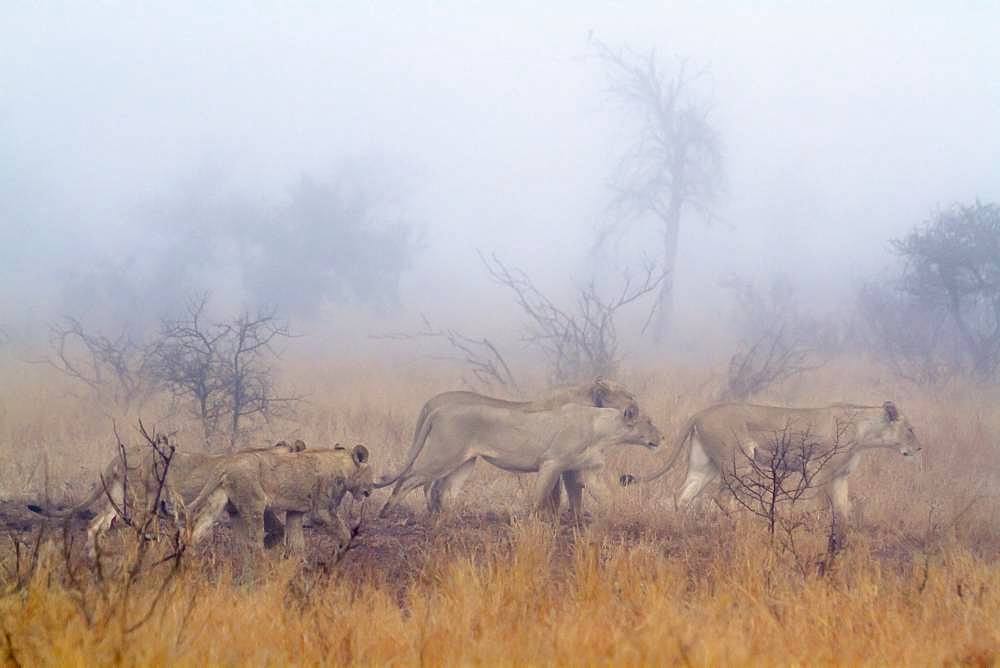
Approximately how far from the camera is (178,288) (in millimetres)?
41000

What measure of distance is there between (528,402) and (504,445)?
65 centimetres

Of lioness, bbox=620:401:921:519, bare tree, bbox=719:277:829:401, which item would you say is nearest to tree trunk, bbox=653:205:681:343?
bare tree, bbox=719:277:829:401

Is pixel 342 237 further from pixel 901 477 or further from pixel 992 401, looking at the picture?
pixel 901 477

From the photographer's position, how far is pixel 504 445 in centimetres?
1057

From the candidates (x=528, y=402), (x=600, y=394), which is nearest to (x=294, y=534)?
(x=528, y=402)

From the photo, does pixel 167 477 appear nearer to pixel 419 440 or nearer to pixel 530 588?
pixel 530 588

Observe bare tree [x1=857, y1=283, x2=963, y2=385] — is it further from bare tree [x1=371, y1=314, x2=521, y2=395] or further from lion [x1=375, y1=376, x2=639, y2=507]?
lion [x1=375, y1=376, x2=639, y2=507]

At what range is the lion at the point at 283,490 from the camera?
7.41 meters

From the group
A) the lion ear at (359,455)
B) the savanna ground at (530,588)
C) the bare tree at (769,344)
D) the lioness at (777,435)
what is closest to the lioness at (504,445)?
the savanna ground at (530,588)

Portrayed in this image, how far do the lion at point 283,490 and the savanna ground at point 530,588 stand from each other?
239 mm

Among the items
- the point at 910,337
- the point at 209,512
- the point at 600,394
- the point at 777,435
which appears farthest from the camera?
the point at 910,337

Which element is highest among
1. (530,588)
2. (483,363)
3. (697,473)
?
(483,363)

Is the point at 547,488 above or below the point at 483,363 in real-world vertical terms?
below

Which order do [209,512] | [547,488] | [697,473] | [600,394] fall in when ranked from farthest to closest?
[600,394]
[697,473]
[547,488]
[209,512]
